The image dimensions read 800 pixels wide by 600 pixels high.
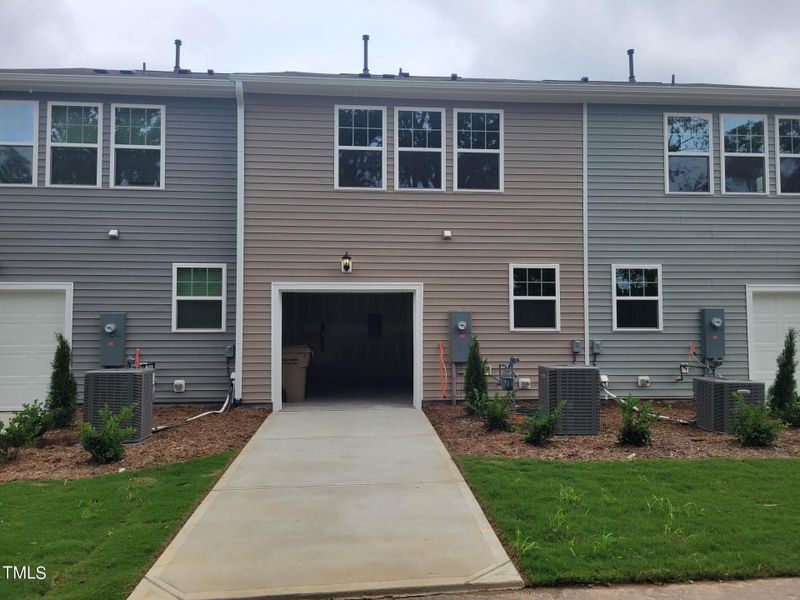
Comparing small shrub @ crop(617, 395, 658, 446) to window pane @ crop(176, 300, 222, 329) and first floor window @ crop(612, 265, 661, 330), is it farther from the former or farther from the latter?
window pane @ crop(176, 300, 222, 329)

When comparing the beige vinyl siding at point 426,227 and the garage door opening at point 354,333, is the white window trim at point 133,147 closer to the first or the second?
the beige vinyl siding at point 426,227

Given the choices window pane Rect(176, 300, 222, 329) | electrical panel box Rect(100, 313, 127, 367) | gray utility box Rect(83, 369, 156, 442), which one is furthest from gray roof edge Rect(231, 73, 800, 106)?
gray utility box Rect(83, 369, 156, 442)

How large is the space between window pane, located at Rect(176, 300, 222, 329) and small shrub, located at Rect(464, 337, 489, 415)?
410 cm

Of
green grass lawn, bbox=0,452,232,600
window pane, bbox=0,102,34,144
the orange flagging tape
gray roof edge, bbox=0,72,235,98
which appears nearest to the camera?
green grass lawn, bbox=0,452,232,600

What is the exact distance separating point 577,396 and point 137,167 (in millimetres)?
7642

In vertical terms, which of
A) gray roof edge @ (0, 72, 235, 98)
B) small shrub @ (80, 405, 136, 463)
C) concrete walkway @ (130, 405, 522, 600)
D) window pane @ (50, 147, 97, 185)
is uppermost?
gray roof edge @ (0, 72, 235, 98)

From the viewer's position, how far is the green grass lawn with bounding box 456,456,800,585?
3396 mm

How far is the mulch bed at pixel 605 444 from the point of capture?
6008mm

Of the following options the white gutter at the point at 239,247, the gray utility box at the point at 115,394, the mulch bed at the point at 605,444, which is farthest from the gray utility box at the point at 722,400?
the gray utility box at the point at 115,394

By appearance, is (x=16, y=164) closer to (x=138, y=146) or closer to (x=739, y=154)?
(x=138, y=146)

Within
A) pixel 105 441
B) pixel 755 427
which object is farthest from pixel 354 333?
pixel 755 427

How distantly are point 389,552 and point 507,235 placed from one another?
6485mm

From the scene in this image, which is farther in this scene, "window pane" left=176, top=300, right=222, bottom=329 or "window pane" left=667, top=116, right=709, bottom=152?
"window pane" left=667, top=116, right=709, bottom=152

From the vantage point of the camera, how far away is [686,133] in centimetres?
957
